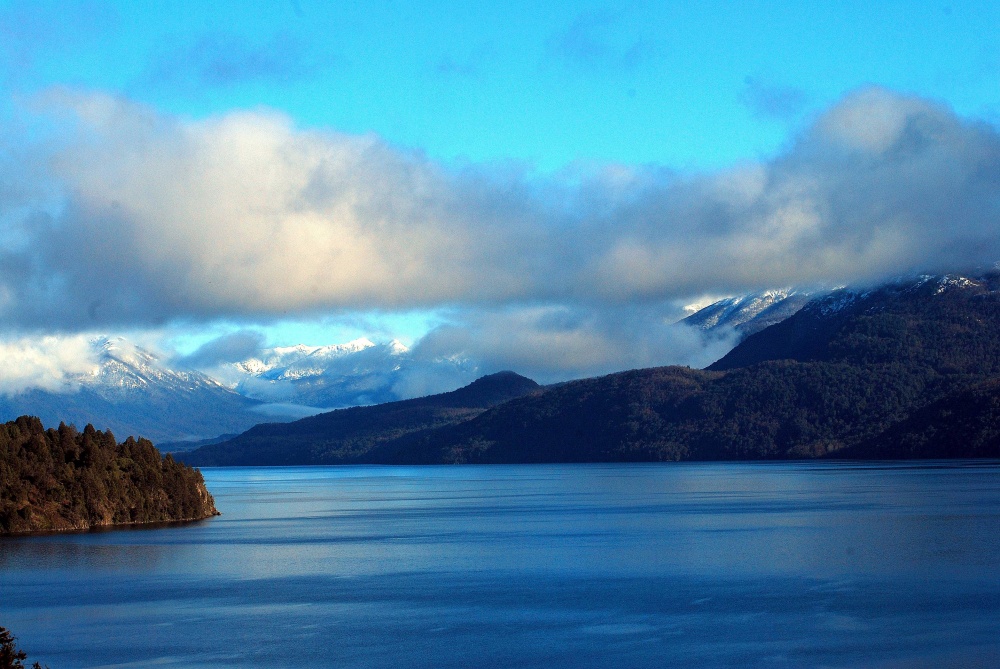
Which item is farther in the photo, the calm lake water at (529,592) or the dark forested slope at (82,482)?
the dark forested slope at (82,482)

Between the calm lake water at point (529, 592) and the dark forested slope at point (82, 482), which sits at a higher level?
the dark forested slope at point (82, 482)

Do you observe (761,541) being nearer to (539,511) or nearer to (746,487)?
(539,511)

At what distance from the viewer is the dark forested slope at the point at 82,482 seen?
103 metres

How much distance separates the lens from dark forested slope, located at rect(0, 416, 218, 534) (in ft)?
338

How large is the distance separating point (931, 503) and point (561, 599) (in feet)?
233

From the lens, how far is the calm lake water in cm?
4744

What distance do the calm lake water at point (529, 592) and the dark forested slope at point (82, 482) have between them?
639 centimetres

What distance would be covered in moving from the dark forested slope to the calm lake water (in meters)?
6.39

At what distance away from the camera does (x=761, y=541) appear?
280 feet

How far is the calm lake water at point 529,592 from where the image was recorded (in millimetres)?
47438

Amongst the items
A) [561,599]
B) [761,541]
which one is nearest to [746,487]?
[761,541]

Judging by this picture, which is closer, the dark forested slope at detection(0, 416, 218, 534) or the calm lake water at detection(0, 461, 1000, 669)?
the calm lake water at detection(0, 461, 1000, 669)

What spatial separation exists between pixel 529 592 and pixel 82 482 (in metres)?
61.2

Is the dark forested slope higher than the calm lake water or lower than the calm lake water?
higher
